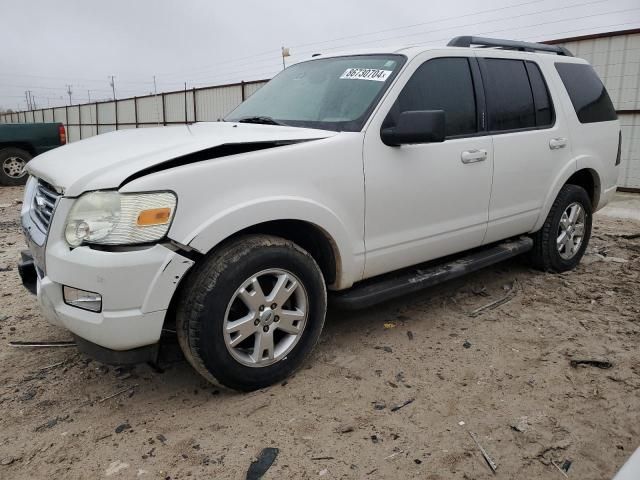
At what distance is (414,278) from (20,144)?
33.8 ft

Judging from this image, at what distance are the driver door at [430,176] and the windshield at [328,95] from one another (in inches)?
4.6

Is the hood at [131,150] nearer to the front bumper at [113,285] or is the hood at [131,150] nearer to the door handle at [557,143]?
the front bumper at [113,285]

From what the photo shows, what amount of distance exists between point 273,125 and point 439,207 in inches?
47.2

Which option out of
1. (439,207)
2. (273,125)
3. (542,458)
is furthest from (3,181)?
(542,458)

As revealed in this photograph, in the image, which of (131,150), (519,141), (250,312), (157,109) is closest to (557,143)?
(519,141)

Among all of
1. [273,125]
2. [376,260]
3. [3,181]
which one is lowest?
[3,181]

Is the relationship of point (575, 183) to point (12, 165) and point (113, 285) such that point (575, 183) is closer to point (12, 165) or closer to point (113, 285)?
point (113, 285)

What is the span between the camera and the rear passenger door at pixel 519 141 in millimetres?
3902

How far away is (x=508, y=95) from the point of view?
13.3 feet

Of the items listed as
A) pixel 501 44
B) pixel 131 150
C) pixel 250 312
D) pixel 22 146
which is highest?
pixel 501 44

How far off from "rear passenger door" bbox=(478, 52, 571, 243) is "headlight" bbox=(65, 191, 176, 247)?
246cm

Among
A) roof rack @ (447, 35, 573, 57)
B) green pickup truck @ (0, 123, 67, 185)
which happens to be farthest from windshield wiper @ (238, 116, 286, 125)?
green pickup truck @ (0, 123, 67, 185)

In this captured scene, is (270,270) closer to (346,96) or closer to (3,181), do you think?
(346,96)

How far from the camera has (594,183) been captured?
499 centimetres
